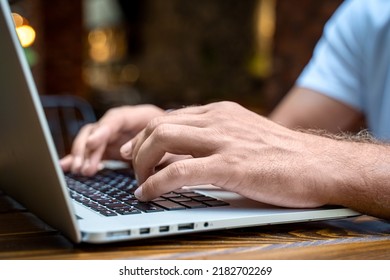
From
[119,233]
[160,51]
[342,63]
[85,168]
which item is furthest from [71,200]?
[160,51]

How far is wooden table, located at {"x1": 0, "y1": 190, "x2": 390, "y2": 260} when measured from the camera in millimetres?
483

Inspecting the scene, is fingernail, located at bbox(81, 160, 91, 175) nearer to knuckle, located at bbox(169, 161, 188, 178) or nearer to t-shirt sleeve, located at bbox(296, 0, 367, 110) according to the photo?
knuckle, located at bbox(169, 161, 188, 178)

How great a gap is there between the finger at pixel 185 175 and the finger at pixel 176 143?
28 millimetres

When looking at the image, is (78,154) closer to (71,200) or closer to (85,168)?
(85,168)

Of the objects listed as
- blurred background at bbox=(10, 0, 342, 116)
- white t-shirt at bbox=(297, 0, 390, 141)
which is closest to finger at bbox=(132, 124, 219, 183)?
white t-shirt at bbox=(297, 0, 390, 141)

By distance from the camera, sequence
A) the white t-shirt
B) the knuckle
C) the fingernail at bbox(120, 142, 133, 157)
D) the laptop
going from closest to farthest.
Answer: the laptop, the knuckle, the fingernail at bbox(120, 142, 133, 157), the white t-shirt

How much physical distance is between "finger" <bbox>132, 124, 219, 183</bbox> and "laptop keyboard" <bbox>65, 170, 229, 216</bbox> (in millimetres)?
44

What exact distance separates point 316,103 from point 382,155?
0.67m

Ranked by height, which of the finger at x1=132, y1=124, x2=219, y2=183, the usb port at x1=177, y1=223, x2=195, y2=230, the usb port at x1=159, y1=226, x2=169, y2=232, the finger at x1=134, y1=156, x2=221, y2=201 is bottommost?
the usb port at x1=177, y1=223, x2=195, y2=230

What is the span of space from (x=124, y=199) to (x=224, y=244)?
0.15 metres

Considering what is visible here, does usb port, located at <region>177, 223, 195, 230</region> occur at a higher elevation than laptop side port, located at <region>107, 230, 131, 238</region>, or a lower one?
lower

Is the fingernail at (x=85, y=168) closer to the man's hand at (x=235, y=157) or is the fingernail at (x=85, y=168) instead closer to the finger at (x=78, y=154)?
the finger at (x=78, y=154)

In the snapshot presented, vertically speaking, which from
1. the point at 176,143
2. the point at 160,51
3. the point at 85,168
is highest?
the point at 176,143

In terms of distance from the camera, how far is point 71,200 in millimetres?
488
